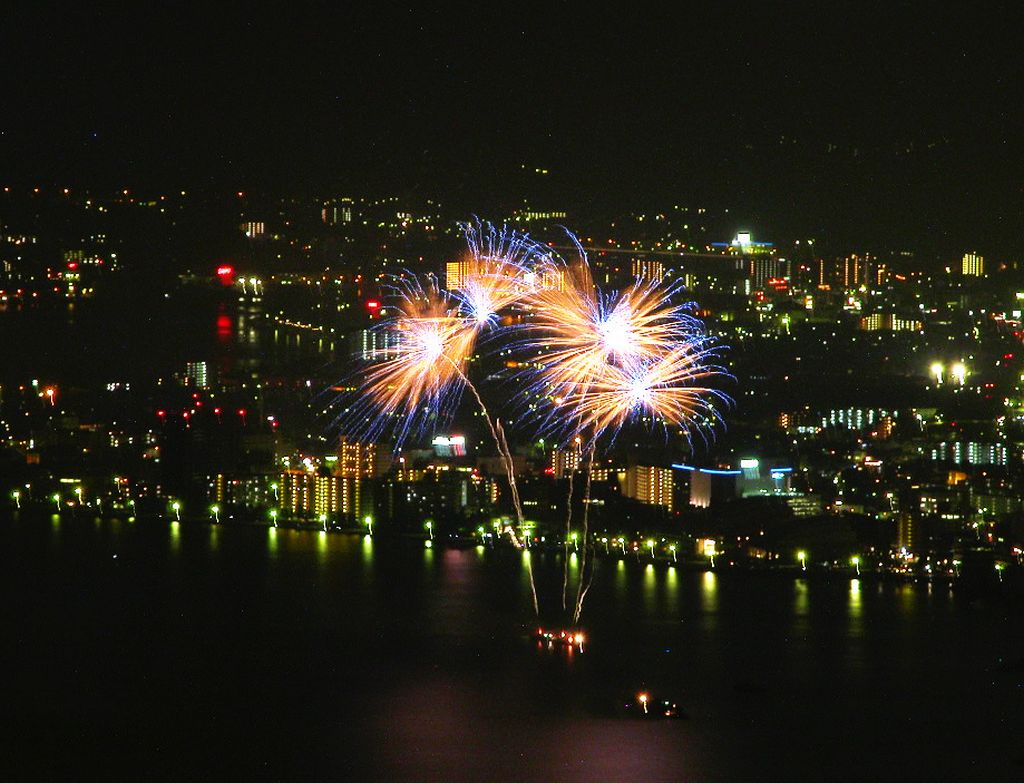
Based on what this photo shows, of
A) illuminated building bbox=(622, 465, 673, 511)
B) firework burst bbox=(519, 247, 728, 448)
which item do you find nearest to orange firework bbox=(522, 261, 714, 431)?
firework burst bbox=(519, 247, 728, 448)

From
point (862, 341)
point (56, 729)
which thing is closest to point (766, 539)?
point (56, 729)

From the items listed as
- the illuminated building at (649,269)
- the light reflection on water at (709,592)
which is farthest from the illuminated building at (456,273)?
the light reflection on water at (709,592)

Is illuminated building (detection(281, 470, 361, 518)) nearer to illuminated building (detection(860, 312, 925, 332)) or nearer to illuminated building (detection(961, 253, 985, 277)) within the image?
illuminated building (detection(860, 312, 925, 332))

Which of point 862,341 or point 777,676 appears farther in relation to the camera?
point 862,341

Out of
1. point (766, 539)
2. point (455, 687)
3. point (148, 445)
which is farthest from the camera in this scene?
point (148, 445)

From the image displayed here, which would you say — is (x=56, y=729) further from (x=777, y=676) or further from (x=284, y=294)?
(x=284, y=294)

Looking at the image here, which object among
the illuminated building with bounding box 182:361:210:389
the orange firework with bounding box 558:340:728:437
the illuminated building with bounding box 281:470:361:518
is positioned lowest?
the illuminated building with bounding box 281:470:361:518
